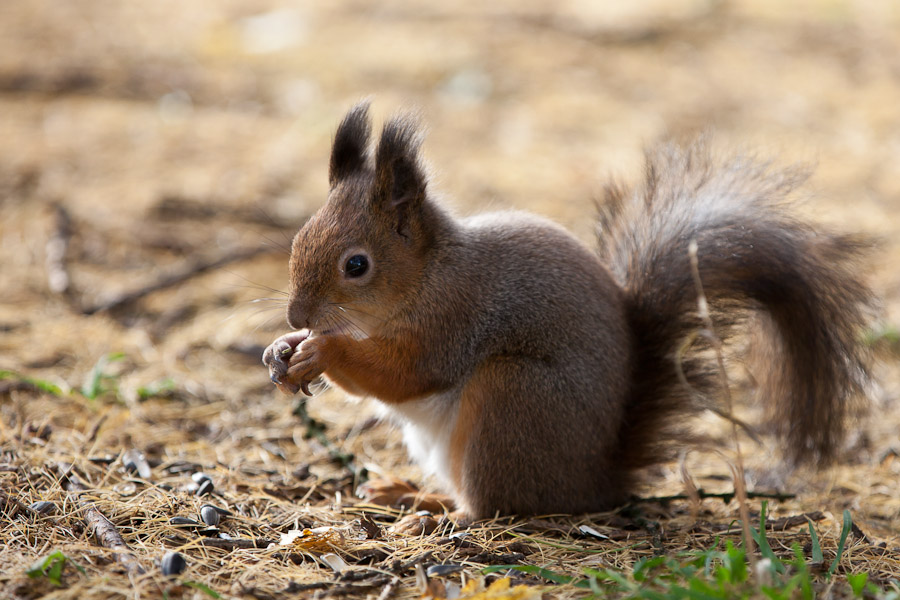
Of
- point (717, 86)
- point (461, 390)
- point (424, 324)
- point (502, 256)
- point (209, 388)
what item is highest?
point (717, 86)

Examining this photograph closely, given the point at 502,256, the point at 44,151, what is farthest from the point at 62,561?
the point at 44,151

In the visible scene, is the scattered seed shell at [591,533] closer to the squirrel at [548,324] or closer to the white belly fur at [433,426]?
the squirrel at [548,324]

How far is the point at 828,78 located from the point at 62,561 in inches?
262

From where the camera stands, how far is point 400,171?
245cm

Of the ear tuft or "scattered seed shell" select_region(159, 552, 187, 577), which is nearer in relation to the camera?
"scattered seed shell" select_region(159, 552, 187, 577)

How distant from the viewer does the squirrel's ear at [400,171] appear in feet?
7.91

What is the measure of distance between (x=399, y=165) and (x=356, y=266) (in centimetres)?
32

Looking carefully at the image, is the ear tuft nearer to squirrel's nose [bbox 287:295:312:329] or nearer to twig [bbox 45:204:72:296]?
squirrel's nose [bbox 287:295:312:329]

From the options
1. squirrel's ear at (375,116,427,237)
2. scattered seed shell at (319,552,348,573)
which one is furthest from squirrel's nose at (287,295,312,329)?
scattered seed shell at (319,552,348,573)

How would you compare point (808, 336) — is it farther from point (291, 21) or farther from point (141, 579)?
point (291, 21)

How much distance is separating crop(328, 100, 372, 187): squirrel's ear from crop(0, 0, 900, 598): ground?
0.19m

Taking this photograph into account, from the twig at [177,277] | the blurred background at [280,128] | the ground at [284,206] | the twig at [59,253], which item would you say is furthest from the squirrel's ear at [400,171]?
the twig at [59,253]

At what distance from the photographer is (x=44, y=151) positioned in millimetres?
5520

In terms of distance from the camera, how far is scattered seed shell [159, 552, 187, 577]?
74.4 inches
